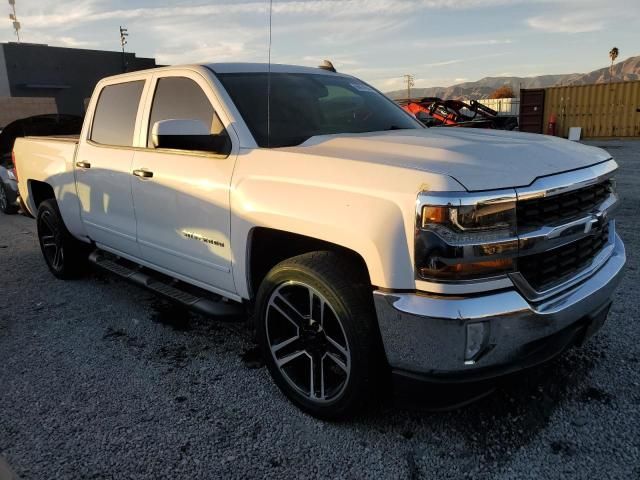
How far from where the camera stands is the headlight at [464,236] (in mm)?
2111

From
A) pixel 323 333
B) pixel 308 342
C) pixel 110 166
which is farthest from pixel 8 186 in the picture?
pixel 323 333

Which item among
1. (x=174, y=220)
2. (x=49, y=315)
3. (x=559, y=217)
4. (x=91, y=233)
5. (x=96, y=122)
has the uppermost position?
(x=96, y=122)

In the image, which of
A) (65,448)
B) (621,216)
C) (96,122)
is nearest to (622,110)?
(621,216)

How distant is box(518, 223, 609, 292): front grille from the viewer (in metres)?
2.30

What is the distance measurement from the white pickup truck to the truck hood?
13 mm

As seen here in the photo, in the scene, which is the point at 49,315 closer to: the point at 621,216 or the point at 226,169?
the point at 226,169

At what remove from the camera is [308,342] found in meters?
2.80

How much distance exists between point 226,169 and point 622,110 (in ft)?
80.8

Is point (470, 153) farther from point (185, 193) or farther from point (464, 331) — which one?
point (185, 193)

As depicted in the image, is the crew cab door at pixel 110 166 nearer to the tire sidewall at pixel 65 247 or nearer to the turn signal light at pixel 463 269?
the tire sidewall at pixel 65 247

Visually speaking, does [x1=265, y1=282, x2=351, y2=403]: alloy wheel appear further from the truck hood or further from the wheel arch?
the truck hood

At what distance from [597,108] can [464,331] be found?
25.2m

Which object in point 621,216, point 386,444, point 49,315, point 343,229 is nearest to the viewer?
point 343,229

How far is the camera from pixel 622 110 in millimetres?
22859
